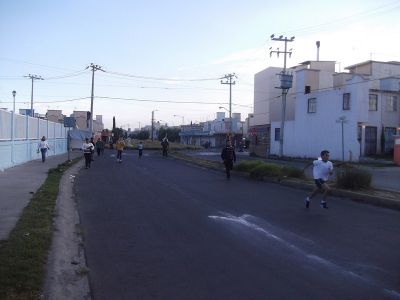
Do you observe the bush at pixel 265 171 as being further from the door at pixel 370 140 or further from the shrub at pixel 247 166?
the door at pixel 370 140

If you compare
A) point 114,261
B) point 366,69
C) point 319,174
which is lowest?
point 114,261

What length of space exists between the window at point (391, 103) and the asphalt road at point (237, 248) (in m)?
32.3

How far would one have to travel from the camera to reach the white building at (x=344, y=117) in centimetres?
4000

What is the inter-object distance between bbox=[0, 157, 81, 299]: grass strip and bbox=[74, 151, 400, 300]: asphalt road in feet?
2.15

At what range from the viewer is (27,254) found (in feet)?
21.8

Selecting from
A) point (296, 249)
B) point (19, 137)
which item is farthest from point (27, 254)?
point (19, 137)

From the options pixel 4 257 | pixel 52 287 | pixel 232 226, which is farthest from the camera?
pixel 232 226

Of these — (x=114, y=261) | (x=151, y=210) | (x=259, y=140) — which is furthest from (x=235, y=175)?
(x=259, y=140)

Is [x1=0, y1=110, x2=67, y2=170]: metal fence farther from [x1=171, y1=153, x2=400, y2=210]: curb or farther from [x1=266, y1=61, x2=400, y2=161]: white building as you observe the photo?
[x1=266, y1=61, x2=400, y2=161]: white building

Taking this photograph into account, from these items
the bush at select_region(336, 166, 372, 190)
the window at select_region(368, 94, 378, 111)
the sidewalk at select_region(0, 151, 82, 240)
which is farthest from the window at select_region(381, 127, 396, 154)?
the sidewalk at select_region(0, 151, 82, 240)

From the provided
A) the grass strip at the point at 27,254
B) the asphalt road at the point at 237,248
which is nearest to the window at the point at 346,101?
the asphalt road at the point at 237,248

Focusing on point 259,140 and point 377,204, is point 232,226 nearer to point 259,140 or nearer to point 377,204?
point 377,204

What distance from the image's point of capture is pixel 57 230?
29.3 ft

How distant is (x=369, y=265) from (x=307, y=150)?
40.5m
